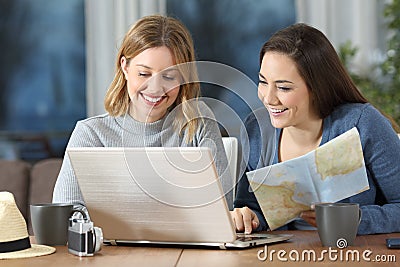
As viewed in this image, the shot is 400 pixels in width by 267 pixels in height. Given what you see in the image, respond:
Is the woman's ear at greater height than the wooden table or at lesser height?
greater

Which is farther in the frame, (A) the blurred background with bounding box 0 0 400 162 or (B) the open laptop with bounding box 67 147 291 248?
(A) the blurred background with bounding box 0 0 400 162

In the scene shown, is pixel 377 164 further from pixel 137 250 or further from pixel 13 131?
pixel 13 131

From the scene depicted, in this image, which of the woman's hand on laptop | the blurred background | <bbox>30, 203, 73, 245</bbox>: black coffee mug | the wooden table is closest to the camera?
the wooden table

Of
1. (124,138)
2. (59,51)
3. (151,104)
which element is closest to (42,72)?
(59,51)

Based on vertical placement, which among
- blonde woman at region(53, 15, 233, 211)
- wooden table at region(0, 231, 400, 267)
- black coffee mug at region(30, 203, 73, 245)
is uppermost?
blonde woman at region(53, 15, 233, 211)

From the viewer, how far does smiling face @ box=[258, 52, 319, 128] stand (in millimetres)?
1986

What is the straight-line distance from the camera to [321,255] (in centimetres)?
153

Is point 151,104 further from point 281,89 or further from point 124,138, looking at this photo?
point 281,89

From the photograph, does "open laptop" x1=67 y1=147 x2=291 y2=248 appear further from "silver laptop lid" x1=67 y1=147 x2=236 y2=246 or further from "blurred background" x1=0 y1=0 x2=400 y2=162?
"blurred background" x1=0 y1=0 x2=400 y2=162

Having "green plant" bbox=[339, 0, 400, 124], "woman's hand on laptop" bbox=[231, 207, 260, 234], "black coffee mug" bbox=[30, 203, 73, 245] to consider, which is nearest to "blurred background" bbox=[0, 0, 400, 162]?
"green plant" bbox=[339, 0, 400, 124]

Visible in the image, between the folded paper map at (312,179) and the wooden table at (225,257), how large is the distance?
165 millimetres

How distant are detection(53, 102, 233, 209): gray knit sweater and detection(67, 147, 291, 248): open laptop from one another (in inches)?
11.3

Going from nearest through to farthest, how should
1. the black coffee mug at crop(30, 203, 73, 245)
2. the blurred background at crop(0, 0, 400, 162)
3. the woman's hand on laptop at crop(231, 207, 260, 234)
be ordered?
the black coffee mug at crop(30, 203, 73, 245), the woman's hand on laptop at crop(231, 207, 260, 234), the blurred background at crop(0, 0, 400, 162)

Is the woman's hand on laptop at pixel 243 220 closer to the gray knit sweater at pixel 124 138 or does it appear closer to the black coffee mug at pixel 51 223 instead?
the gray knit sweater at pixel 124 138
